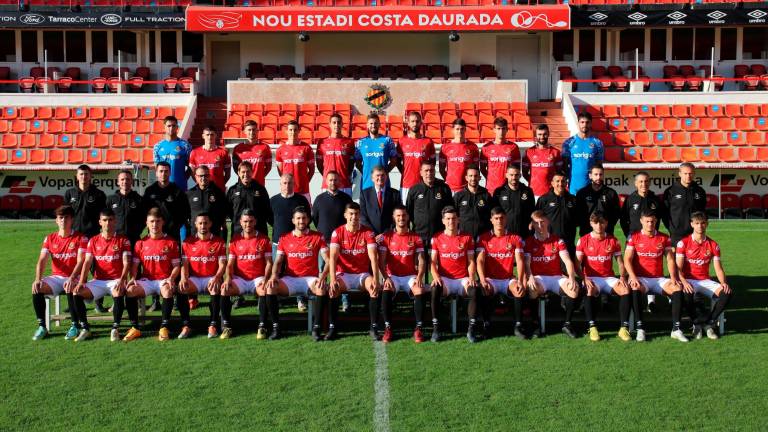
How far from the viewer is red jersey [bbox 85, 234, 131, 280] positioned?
24.6 feet

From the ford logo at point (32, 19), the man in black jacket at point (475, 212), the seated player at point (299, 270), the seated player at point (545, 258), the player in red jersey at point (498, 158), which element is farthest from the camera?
the ford logo at point (32, 19)

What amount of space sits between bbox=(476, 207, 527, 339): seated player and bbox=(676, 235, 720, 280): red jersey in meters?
1.55

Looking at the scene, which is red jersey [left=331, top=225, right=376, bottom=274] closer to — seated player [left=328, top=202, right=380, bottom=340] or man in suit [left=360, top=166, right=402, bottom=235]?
seated player [left=328, top=202, right=380, bottom=340]

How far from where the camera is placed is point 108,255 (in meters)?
7.51

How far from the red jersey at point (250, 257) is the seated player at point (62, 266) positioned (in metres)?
1.44

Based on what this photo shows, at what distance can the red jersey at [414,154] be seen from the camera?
28.6ft

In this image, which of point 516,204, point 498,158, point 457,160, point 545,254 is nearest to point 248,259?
point 457,160

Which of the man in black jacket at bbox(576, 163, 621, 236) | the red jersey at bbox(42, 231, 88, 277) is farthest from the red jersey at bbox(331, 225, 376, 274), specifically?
the red jersey at bbox(42, 231, 88, 277)

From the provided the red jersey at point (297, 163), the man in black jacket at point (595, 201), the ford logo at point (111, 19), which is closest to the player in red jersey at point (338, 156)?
the red jersey at point (297, 163)

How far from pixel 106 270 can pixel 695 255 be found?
5.59 m

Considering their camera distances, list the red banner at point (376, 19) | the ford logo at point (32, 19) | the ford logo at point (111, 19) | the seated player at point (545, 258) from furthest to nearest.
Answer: the ford logo at point (32, 19) < the ford logo at point (111, 19) < the red banner at point (376, 19) < the seated player at point (545, 258)

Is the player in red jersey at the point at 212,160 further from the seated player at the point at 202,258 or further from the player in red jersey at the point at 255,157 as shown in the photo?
the seated player at the point at 202,258

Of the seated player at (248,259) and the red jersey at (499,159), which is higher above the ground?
the red jersey at (499,159)

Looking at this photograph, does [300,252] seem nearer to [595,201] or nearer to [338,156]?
[338,156]
